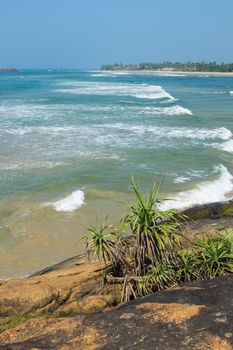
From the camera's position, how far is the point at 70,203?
12695 mm

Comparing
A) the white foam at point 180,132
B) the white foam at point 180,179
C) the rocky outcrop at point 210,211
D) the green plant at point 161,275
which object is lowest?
the white foam at point 180,179

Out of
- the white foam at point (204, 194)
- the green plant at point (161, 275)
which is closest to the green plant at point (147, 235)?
the green plant at point (161, 275)

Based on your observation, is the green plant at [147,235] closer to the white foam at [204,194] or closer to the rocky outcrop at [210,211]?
the rocky outcrop at [210,211]

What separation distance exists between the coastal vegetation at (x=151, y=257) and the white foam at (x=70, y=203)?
633cm

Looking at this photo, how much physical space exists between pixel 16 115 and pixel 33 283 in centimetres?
2869

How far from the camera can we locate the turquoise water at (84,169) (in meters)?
10.6

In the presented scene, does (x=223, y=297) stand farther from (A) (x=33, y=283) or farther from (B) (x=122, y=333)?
(A) (x=33, y=283)

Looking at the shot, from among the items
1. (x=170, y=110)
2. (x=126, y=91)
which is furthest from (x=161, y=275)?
(x=126, y=91)

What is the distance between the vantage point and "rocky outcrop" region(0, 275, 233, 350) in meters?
3.92

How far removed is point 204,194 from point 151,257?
26.8 feet

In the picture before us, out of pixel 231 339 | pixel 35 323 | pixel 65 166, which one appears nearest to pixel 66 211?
pixel 65 166

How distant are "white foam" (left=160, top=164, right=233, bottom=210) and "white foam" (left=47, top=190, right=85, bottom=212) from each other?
7.94ft

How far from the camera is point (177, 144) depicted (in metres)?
22.0

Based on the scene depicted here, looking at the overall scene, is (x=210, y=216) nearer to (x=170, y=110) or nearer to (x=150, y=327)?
(x=150, y=327)
